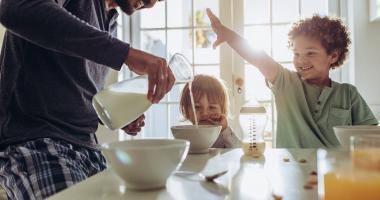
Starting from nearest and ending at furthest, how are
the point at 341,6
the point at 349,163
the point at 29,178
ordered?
the point at 349,163 < the point at 29,178 < the point at 341,6

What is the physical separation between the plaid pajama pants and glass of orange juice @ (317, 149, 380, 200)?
0.61 m

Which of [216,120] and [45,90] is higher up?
[45,90]

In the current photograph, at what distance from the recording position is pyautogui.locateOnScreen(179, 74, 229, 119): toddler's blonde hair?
5.59ft

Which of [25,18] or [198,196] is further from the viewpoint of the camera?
[25,18]

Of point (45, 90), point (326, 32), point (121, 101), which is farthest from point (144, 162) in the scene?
point (326, 32)

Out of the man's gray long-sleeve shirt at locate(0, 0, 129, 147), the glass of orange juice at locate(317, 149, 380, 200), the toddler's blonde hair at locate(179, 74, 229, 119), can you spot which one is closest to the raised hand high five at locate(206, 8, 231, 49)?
the toddler's blonde hair at locate(179, 74, 229, 119)

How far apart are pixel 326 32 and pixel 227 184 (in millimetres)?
1263

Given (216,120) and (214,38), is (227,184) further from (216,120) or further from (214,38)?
(214,38)

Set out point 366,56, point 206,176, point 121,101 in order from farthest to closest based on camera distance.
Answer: point 366,56, point 121,101, point 206,176

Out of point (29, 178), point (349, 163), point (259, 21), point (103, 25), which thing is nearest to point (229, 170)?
point (349, 163)

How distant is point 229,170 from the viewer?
2.57ft

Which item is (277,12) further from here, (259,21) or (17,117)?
(17,117)

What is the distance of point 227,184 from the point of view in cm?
66

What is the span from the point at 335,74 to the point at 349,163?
2.21 m
